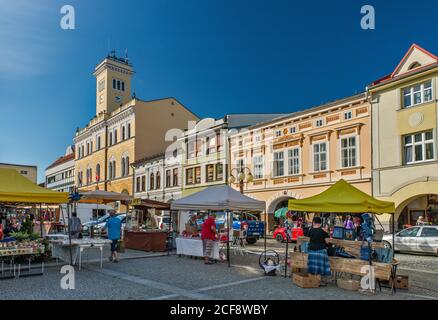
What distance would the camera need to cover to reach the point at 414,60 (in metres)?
23.6

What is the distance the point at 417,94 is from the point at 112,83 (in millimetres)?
43302

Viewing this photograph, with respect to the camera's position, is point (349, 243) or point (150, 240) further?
point (150, 240)

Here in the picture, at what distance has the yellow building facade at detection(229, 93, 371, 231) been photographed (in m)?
25.6

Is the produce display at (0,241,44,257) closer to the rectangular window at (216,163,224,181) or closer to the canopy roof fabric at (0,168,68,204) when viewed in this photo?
the canopy roof fabric at (0,168,68,204)

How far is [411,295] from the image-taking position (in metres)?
9.57

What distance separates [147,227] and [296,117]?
13.5m

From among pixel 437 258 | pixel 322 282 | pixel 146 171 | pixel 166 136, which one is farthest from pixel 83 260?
pixel 166 136

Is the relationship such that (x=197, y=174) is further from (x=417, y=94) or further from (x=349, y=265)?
(x=349, y=265)

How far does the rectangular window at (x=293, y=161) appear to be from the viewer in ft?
96.4

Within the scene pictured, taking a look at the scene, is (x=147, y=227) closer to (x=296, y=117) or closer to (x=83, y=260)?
(x=83, y=260)

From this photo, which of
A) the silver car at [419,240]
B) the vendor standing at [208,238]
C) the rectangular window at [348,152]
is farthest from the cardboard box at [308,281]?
the rectangular window at [348,152]

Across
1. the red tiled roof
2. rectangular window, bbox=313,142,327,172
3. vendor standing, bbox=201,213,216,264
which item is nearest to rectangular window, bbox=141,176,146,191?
rectangular window, bbox=313,142,327,172

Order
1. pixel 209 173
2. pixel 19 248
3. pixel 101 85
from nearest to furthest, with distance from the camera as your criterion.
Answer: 1. pixel 19 248
2. pixel 209 173
3. pixel 101 85

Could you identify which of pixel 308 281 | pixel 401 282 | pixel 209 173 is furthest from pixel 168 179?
pixel 401 282
